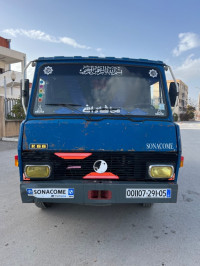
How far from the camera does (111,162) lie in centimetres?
265

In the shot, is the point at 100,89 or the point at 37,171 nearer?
the point at 37,171

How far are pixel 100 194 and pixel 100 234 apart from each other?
684mm

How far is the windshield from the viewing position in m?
3.00

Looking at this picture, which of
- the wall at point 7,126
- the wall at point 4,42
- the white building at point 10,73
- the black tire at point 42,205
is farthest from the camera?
the wall at point 4,42

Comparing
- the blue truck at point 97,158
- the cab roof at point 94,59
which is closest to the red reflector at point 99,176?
the blue truck at point 97,158

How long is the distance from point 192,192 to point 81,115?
10.3 ft

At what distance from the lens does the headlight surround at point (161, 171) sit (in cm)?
264

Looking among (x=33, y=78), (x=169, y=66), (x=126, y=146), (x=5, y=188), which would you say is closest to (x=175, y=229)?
(x=126, y=146)

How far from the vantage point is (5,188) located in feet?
15.1

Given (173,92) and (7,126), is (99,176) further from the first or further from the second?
(7,126)

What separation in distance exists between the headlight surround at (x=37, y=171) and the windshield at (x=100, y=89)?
80cm

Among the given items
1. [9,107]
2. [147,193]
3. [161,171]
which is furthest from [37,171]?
[9,107]

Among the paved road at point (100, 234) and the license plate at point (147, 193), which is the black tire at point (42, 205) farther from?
the license plate at point (147, 193)

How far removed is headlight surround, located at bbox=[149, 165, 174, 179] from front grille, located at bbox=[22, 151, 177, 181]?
0.05 m
